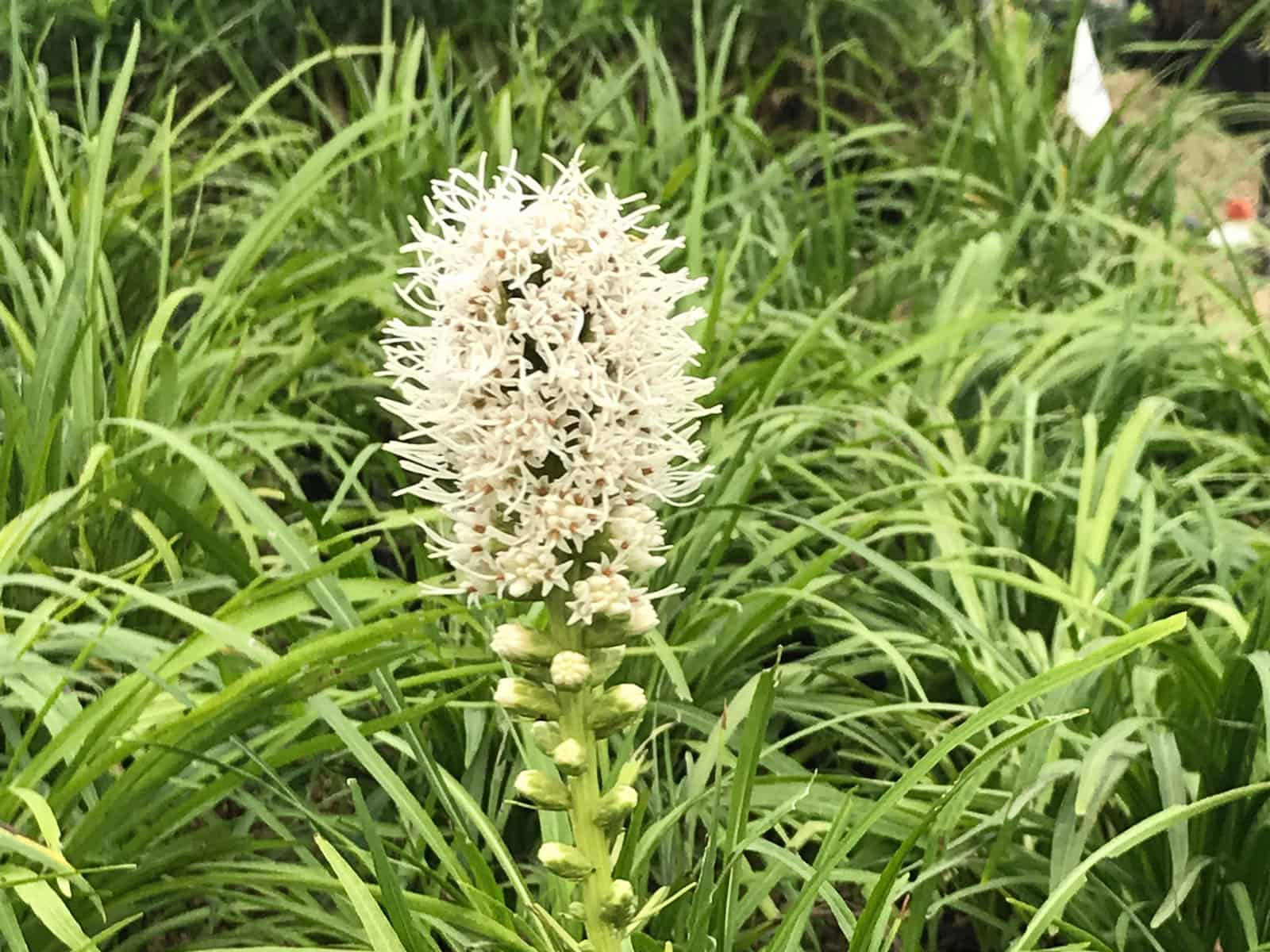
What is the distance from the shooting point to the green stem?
816mm

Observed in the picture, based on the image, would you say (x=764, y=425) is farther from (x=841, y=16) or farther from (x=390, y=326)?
(x=841, y=16)

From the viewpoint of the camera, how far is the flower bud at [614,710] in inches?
32.1

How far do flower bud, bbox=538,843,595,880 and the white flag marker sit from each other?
3016 mm

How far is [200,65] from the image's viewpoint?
3.26m

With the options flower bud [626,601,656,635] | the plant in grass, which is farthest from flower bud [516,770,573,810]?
flower bud [626,601,656,635]

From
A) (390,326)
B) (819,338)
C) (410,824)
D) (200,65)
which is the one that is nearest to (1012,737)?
(390,326)

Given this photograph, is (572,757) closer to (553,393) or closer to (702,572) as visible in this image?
(553,393)

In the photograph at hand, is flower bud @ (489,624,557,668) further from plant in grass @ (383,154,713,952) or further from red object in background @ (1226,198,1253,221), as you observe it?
red object in background @ (1226,198,1253,221)

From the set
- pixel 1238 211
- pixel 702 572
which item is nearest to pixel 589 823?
pixel 702 572

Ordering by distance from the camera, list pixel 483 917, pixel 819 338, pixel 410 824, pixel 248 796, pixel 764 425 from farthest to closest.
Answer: pixel 819 338 < pixel 764 425 < pixel 410 824 < pixel 248 796 < pixel 483 917

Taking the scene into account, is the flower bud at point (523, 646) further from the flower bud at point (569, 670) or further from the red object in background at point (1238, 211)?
the red object in background at point (1238, 211)

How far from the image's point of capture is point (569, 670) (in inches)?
30.6

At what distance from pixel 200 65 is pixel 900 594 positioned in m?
2.53

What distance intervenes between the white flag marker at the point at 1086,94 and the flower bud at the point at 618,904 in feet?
9.86
